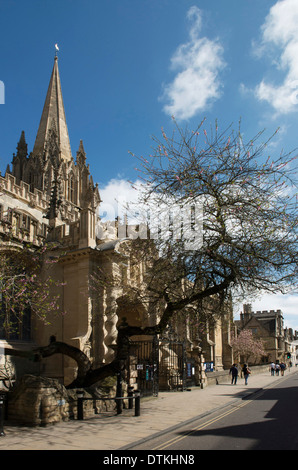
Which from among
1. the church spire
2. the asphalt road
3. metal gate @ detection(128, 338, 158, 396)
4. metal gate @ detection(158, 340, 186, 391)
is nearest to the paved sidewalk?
the asphalt road

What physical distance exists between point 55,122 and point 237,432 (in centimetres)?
5210

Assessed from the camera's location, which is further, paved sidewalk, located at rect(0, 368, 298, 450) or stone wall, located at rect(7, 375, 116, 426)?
stone wall, located at rect(7, 375, 116, 426)

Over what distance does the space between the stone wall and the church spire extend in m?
45.1

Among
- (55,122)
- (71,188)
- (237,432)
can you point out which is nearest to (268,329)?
(71,188)

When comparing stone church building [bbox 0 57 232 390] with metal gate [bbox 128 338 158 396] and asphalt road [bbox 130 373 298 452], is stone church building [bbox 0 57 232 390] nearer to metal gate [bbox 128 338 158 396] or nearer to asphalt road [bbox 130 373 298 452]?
metal gate [bbox 128 338 158 396]

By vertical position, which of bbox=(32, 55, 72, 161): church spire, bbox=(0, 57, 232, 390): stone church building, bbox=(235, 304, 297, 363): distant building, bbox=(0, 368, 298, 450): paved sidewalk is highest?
bbox=(32, 55, 72, 161): church spire

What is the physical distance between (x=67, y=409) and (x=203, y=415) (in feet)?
14.1

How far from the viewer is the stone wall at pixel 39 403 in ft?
34.7

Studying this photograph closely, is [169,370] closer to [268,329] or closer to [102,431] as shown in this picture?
[102,431]

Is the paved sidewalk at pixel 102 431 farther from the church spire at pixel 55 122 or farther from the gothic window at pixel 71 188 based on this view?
the church spire at pixel 55 122

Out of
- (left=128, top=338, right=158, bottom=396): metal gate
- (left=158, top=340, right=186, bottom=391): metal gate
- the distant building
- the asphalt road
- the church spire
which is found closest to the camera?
the asphalt road

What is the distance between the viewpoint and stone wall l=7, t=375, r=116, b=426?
34.7 feet
